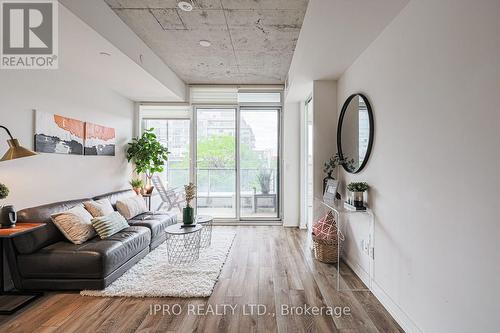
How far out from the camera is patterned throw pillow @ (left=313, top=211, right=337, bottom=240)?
3.13 m

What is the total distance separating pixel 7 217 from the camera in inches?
88.4

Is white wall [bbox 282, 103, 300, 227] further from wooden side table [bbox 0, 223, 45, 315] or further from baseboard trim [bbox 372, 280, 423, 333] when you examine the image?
wooden side table [bbox 0, 223, 45, 315]

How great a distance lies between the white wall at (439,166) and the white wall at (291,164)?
2.55m

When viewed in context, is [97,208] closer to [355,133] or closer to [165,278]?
[165,278]

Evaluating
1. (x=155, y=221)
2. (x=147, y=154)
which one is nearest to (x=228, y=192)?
(x=147, y=154)

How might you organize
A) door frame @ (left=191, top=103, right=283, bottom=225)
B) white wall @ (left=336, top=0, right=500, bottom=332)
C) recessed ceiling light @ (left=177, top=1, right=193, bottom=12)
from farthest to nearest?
1. door frame @ (left=191, top=103, right=283, bottom=225)
2. recessed ceiling light @ (left=177, top=1, right=193, bottom=12)
3. white wall @ (left=336, top=0, right=500, bottom=332)

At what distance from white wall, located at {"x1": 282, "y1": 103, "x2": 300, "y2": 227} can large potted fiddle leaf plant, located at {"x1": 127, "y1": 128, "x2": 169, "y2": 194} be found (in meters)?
2.37

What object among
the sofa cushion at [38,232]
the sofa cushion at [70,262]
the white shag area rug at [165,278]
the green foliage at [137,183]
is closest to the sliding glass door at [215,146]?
the green foliage at [137,183]

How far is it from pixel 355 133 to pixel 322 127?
705 millimetres

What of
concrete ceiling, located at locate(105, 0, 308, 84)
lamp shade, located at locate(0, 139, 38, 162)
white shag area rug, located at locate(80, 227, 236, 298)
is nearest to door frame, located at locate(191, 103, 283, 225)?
concrete ceiling, located at locate(105, 0, 308, 84)

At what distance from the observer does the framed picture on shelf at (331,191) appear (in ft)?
10.0

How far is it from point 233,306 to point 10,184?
2.54m

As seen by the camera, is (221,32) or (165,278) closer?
(165,278)

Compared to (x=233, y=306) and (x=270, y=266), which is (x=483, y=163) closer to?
(x=233, y=306)
